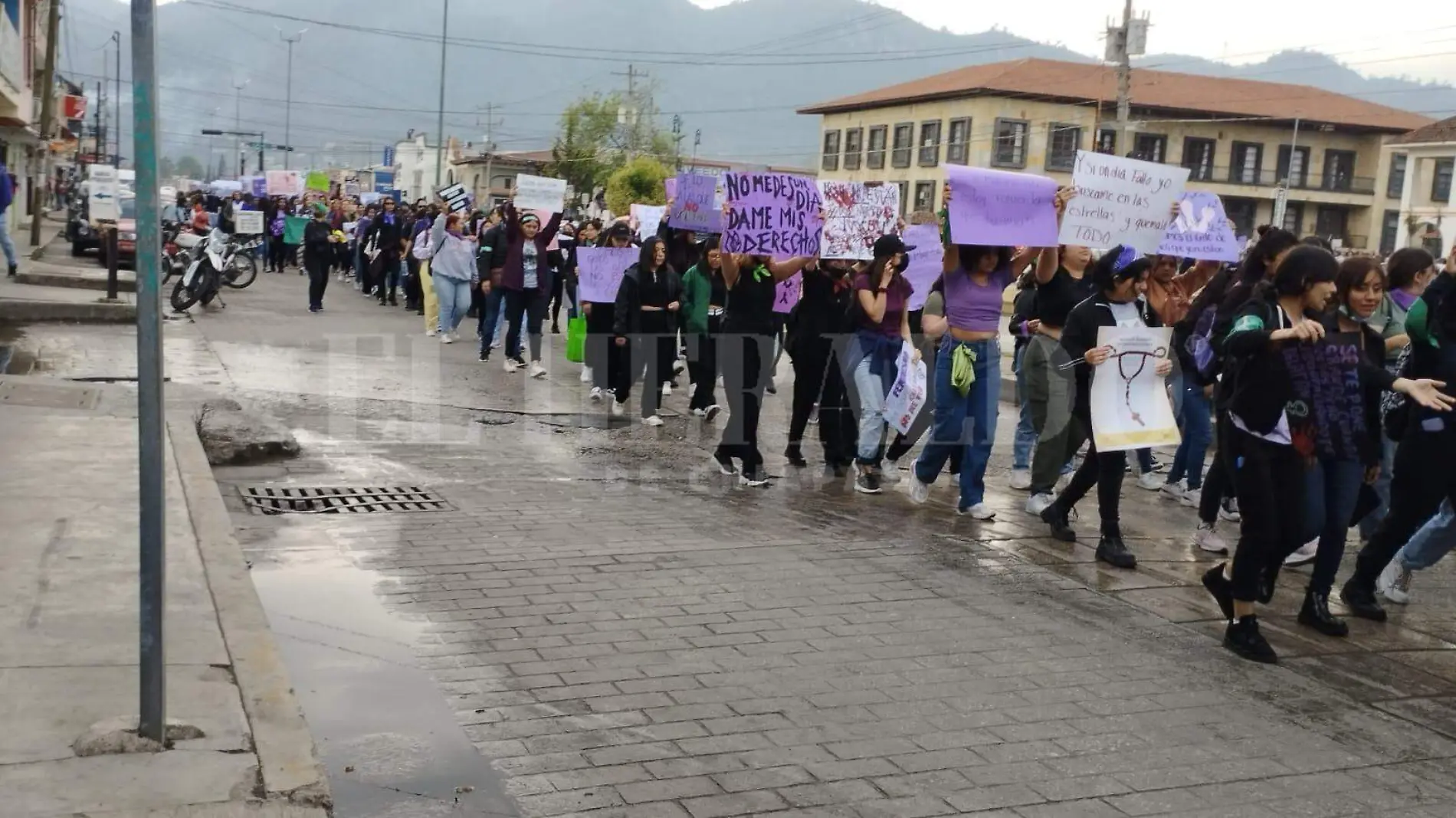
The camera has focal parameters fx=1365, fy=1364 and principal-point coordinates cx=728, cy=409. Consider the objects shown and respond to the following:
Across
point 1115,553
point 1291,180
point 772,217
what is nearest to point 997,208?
point 772,217

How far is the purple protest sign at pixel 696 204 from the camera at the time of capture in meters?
11.9

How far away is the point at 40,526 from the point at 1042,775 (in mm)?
4658

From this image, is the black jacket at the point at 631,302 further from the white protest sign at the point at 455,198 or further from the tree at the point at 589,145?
the tree at the point at 589,145

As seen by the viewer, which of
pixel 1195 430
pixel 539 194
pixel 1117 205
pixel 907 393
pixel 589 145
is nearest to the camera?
pixel 1117 205

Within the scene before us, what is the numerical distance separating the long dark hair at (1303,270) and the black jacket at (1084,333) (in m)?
1.52

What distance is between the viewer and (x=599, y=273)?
43.0 feet

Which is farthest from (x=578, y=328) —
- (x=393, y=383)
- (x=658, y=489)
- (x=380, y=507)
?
(x=380, y=507)

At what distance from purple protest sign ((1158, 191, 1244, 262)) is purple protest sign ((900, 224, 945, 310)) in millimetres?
1711

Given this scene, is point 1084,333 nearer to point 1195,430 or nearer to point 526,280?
point 1195,430

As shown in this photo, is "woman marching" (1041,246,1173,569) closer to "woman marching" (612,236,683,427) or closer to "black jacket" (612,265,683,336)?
"woman marching" (612,236,683,427)

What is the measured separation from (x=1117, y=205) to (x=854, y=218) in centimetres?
197

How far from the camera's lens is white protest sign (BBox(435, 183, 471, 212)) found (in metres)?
17.0

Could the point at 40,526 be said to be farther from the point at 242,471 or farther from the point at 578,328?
the point at 578,328

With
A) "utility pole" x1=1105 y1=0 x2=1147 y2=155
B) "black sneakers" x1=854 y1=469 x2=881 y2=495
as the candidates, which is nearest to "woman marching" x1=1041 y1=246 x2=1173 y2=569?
"black sneakers" x1=854 y1=469 x2=881 y2=495
